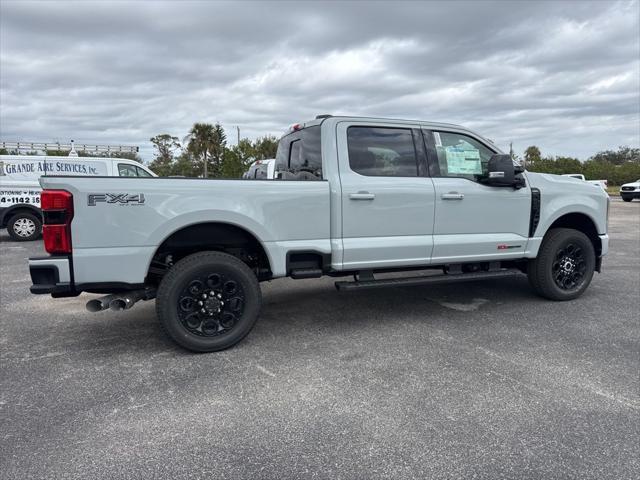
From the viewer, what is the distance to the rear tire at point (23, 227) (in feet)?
35.0

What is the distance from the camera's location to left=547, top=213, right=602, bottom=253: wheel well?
5457mm

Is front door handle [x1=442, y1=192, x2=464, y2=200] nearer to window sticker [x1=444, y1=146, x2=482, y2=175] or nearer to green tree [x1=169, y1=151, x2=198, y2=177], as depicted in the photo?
window sticker [x1=444, y1=146, x2=482, y2=175]

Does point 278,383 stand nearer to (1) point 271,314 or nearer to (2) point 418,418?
(2) point 418,418

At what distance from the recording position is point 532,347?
399 centimetres

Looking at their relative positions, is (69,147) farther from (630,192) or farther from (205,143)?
(205,143)

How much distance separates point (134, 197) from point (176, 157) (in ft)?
179

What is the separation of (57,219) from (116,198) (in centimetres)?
43

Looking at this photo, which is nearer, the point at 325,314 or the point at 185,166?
the point at 325,314

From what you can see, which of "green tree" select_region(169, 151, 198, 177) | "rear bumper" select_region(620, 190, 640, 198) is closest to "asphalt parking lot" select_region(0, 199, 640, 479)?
"rear bumper" select_region(620, 190, 640, 198)

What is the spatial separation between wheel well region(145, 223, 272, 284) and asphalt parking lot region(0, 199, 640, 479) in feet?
2.12

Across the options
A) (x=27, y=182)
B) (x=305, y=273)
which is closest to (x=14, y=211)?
(x=27, y=182)

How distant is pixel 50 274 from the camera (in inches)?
134

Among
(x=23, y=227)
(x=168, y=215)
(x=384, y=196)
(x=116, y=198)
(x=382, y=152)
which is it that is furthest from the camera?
(x=23, y=227)

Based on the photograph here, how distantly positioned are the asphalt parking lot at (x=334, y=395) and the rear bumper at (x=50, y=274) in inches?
26.0
